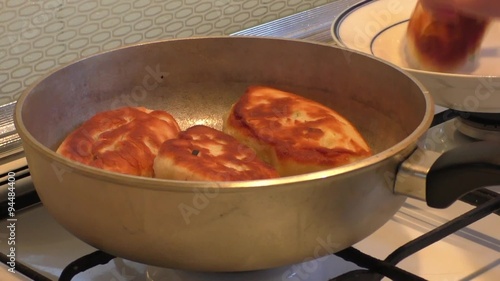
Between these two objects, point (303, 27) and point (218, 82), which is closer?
point (218, 82)

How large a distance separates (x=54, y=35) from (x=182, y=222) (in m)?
0.41

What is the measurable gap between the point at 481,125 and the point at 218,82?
0.97 ft

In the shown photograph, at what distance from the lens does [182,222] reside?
1.52 feet

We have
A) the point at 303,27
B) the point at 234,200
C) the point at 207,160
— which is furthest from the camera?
the point at 303,27

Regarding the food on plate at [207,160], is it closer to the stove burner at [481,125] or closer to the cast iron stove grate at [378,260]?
the cast iron stove grate at [378,260]

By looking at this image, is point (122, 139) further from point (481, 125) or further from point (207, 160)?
point (481, 125)

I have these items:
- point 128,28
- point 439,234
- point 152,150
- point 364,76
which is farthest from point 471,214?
point 128,28

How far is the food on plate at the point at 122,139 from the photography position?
23.2 inches

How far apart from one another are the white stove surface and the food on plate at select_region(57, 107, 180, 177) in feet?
0.29

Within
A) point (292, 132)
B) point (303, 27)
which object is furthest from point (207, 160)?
point (303, 27)

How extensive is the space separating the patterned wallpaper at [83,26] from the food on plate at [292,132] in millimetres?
233

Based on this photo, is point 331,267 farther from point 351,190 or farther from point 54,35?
point 54,35

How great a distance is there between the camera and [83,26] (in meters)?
0.82

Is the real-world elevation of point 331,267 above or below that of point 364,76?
below
